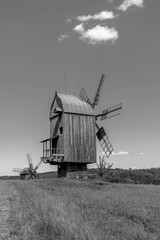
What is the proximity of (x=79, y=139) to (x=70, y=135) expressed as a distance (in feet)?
3.77

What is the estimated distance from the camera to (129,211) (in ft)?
36.1

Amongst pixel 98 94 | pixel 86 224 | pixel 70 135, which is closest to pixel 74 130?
pixel 70 135

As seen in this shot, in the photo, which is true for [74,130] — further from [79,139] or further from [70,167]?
[70,167]

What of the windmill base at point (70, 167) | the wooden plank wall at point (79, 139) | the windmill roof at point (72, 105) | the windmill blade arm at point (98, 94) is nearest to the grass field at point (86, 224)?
the wooden plank wall at point (79, 139)

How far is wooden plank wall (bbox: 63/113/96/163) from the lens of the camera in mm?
31781

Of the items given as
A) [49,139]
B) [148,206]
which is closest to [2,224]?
[148,206]

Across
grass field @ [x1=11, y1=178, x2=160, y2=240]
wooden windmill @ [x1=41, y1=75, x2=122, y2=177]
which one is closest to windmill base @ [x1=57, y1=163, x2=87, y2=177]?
wooden windmill @ [x1=41, y1=75, x2=122, y2=177]

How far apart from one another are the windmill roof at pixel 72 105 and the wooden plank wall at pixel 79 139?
560 millimetres

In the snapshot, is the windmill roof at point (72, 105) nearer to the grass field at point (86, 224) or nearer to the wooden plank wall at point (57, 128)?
the wooden plank wall at point (57, 128)

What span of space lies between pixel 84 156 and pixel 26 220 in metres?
24.5

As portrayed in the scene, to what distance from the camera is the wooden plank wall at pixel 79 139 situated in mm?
31781

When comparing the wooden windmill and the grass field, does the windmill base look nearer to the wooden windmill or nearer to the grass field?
the wooden windmill

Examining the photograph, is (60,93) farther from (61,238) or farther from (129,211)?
(61,238)

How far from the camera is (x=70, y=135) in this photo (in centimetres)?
3194
